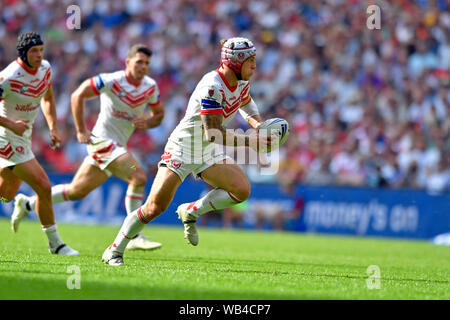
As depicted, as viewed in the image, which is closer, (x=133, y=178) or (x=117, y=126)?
(x=133, y=178)

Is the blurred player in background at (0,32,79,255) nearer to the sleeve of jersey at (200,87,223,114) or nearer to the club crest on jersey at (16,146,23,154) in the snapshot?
the club crest on jersey at (16,146,23,154)

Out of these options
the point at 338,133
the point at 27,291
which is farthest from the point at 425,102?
the point at 27,291

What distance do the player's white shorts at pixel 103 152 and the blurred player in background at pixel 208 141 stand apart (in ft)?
8.70

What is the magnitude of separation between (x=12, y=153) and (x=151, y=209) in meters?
2.35

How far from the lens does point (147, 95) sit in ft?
35.2

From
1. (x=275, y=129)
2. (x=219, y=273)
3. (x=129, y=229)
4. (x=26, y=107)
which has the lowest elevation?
(x=219, y=273)

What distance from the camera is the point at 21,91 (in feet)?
29.2

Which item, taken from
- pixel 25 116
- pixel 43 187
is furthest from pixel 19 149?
pixel 43 187

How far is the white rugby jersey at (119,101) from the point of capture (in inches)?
417

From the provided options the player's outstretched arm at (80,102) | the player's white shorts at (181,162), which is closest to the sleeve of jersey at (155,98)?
the player's outstretched arm at (80,102)

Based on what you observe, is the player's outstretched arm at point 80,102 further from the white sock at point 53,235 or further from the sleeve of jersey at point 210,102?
the sleeve of jersey at point 210,102

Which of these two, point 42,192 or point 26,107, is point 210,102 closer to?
point 42,192

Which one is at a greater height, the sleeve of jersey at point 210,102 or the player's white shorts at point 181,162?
the sleeve of jersey at point 210,102
